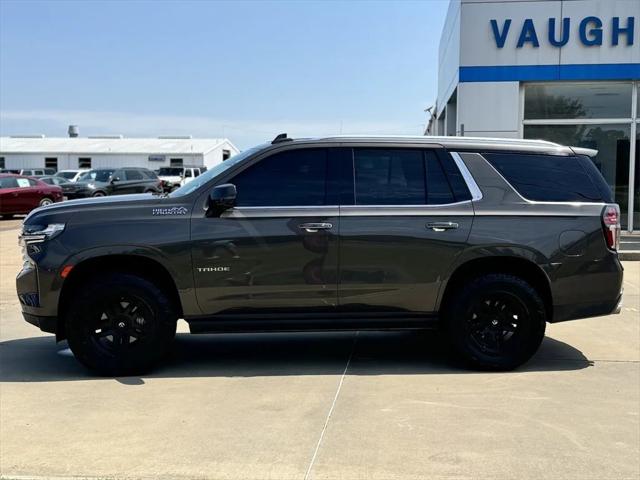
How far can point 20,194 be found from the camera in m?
23.1

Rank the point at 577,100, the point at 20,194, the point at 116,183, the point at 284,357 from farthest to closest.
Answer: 1. the point at 116,183
2. the point at 20,194
3. the point at 577,100
4. the point at 284,357

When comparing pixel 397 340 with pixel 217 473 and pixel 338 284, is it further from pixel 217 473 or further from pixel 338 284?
pixel 217 473

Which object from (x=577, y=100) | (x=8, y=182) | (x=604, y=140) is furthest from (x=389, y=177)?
(x=8, y=182)

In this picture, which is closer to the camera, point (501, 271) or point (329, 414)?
point (329, 414)

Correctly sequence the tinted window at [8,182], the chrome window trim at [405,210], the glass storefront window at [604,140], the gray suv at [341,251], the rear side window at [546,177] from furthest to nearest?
1. the tinted window at [8,182]
2. the glass storefront window at [604,140]
3. the rear side window at [546,177]
4. the chrome window trim at [405,210]
5. the gray suv at [341,251]

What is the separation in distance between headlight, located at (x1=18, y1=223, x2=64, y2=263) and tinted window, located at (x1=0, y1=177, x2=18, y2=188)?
1961 centimetres

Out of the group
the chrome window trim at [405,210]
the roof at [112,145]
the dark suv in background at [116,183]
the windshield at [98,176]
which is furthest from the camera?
the roof at [112,145]

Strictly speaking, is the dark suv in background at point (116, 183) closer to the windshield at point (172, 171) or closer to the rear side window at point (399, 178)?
the windshield at point (172, 171)

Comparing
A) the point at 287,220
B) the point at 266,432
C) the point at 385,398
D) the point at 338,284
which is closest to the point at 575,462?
the point at 385,398

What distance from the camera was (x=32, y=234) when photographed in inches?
213

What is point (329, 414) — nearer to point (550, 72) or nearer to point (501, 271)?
point (501, 271)

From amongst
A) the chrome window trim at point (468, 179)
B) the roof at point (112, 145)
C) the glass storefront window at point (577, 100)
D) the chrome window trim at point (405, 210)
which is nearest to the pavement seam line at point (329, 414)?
the chrome window trim at point (405, 210)

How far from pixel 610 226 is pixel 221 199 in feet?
11.0

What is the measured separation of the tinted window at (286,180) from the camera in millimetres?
5539
